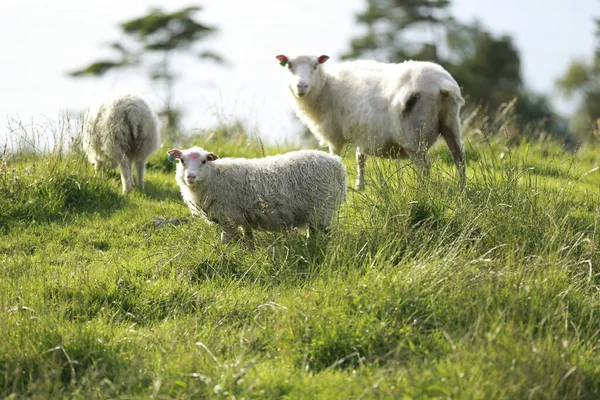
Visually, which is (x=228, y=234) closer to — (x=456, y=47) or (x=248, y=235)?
(x=248, y=235)

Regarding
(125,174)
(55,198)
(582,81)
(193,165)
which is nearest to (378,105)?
(193,165)

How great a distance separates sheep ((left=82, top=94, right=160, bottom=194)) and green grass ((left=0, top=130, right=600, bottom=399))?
1.46 meters

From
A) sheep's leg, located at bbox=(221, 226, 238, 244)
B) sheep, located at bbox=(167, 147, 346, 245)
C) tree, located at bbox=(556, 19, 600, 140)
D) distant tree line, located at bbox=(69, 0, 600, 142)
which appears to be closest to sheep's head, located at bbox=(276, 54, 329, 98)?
sheep, located at bbox=(167, 147, 346, 245)

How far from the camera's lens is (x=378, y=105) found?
8656 mm

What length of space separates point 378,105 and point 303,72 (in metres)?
1.05

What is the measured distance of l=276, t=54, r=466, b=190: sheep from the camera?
8.21 metres

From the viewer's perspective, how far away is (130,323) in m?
5.61

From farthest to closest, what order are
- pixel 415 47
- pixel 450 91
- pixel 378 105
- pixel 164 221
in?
1. pixel 415 47
2. pixel 378 105
3. pixel 450 91
4. pixel 164 221

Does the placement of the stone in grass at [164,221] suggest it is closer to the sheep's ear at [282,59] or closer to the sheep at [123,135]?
the sheep at [123,135]

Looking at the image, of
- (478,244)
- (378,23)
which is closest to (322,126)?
(478,244)

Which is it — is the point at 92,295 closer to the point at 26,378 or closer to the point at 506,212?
the point at 26,378

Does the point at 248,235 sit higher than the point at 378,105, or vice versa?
the point at 378,105

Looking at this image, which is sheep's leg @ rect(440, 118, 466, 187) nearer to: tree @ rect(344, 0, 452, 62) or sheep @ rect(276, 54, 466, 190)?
sheep @ rect(276, 54, 466, 190)

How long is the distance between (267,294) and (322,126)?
401cm
